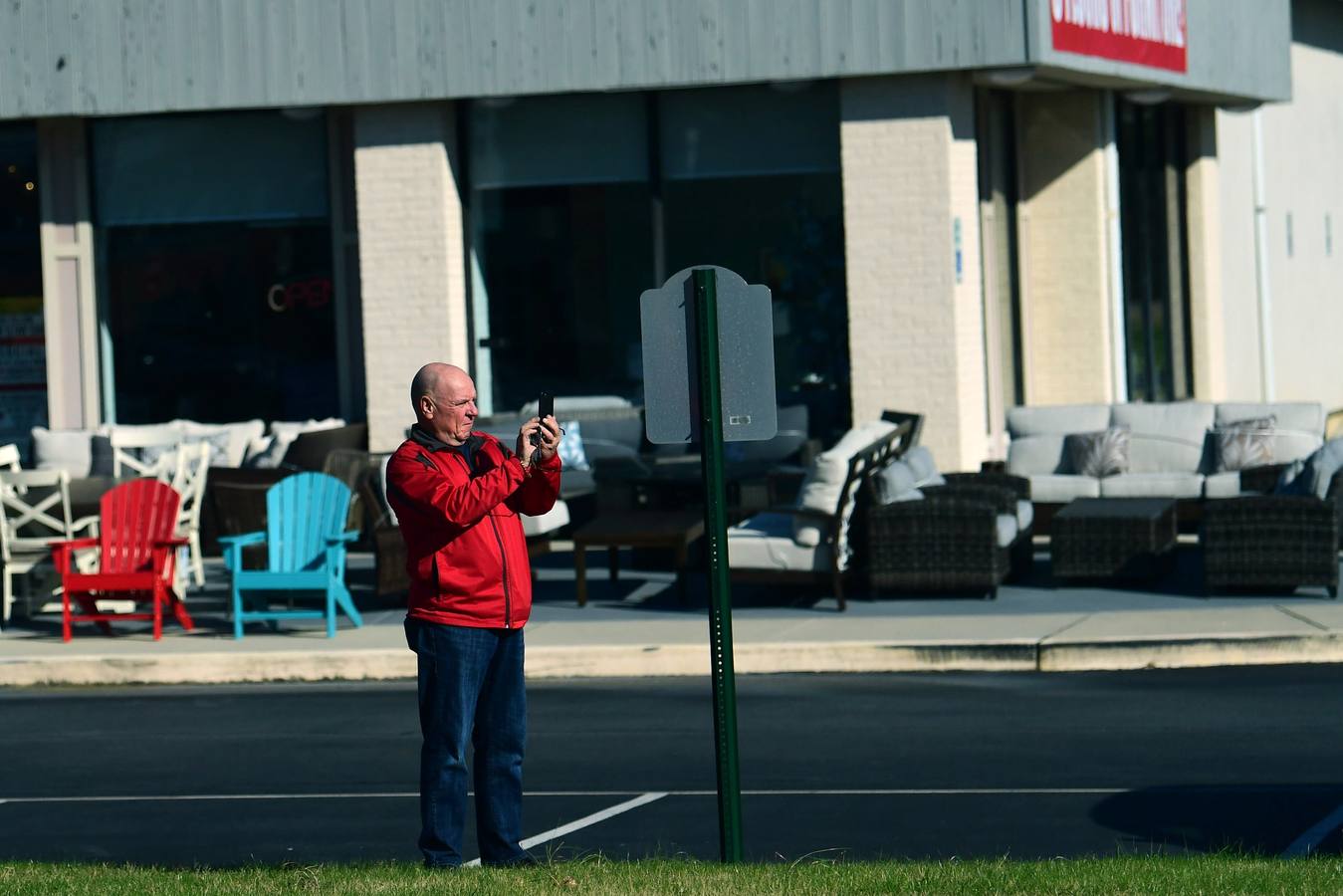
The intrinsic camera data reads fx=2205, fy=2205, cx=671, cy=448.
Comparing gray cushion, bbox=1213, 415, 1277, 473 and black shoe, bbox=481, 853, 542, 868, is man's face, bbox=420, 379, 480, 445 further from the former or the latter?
gray cushion, bbox=1213, 415, 1277, 473

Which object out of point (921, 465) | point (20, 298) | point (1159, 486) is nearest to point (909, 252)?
point (1159, 486)

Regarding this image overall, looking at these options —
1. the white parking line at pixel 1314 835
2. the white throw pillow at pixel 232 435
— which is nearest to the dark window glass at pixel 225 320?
the white throw pillow at pixel 232 435

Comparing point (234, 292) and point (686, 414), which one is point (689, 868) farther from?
point (234, 292)

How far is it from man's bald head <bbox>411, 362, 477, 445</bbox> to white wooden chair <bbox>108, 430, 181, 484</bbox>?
11657 millimetres

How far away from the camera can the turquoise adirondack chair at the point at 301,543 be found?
14578 millimetres

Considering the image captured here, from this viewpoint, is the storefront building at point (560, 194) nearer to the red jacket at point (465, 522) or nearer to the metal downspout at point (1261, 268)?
the metal downspout at point (1261, 268)

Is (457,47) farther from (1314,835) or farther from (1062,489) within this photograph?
(1314,835)

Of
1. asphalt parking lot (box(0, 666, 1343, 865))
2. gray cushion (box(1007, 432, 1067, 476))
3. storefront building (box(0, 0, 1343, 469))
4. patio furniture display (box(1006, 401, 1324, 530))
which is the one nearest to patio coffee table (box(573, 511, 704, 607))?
asphalt parking lot (box(0, 666, 1343, 865))

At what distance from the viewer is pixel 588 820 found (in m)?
9.15

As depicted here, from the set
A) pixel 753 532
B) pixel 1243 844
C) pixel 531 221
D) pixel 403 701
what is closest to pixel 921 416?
pixel 753 532

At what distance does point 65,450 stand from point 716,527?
592 inches

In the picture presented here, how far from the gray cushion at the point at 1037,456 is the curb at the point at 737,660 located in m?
6.53

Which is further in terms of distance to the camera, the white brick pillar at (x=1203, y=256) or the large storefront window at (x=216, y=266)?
the white brick pillar at (x=1203, y=256)

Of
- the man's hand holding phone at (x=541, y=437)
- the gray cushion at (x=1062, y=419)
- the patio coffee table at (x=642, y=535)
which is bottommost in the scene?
the patio coffee table at (x=642, y=535)
